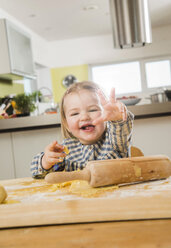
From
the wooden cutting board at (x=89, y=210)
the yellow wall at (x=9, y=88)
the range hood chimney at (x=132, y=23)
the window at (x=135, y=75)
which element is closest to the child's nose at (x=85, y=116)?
the wooden cutting board at (x=89, y=210)

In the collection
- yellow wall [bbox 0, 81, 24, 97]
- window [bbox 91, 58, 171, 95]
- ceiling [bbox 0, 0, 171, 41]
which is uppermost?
ceiling [bbox 0, 0, 171, 41]

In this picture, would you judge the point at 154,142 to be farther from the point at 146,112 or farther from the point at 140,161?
the point at 140,161

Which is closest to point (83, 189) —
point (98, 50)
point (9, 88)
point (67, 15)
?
point (9, 88)

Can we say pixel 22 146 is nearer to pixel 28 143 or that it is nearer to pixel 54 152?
pixel 28 143

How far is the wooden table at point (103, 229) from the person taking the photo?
460 millimetres

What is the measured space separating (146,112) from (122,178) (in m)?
1.31

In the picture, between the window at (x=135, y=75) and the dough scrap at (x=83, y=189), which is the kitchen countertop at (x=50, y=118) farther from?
the window at (x=135, y=75)

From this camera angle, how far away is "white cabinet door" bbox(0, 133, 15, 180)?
6.73ft

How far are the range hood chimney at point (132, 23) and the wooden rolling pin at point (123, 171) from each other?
2.37 meters

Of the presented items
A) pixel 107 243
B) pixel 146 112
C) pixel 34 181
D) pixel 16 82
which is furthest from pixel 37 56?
pixel 107 243

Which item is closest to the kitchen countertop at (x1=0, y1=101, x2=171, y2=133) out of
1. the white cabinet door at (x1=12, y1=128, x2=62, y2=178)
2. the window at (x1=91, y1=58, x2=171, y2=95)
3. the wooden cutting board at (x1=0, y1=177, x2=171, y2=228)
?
the white cabinet door at (x1=12, y1=128, x2=62, y2=178)

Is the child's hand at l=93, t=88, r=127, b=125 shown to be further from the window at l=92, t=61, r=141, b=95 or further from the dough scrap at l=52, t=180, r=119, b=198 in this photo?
the window at l=92, t=61, r=141, b=95

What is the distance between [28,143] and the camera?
2.06 m

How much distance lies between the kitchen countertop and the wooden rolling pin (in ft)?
4.05
